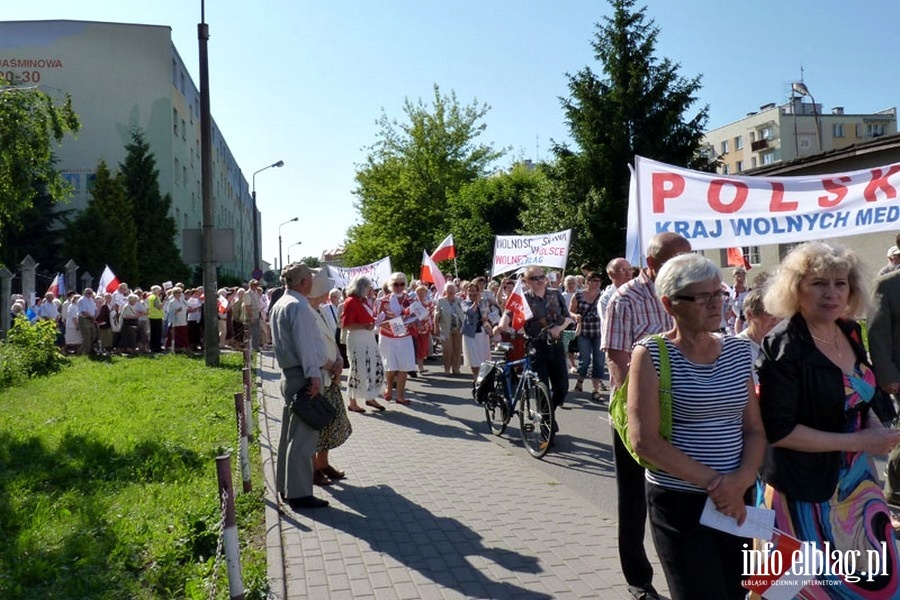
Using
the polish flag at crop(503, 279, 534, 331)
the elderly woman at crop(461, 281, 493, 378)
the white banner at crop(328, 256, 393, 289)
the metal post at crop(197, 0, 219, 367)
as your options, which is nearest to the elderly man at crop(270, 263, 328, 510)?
the polish flag at crop(503, 279, 534, 331)

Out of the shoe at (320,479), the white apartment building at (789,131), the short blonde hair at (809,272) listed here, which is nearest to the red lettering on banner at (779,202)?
the short blonde hair at (809,272)

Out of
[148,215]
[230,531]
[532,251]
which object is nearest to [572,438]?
[230,531]

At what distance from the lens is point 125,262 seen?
46.7 m

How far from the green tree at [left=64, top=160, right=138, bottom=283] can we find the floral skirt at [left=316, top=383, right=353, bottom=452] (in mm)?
41768

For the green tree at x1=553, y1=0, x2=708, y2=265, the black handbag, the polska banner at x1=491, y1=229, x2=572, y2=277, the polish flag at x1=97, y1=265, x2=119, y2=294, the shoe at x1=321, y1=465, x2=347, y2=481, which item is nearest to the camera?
the black handbag

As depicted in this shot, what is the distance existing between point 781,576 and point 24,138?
13.9m

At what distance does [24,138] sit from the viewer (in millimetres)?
13352

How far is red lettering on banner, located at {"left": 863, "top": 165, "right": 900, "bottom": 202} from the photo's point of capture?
20.8 feet

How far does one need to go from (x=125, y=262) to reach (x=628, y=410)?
48044mm

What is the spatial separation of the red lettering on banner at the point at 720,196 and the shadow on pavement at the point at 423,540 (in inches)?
138

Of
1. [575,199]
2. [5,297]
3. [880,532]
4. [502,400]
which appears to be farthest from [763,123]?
[880,532]

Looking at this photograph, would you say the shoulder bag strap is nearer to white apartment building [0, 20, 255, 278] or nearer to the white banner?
the white banner

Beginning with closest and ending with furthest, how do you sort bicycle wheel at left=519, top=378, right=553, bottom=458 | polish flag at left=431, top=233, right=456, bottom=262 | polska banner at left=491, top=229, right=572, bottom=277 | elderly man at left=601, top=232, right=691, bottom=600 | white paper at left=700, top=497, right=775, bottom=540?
white paper at left=700, top=497, right=775, bottom=540 → elderly man at left=601, top=232, right=691, bottom=600 → bicycle wheel at left=519, top=378, right=553, bottom=458 → polska banner at left=491, top=229, right=572, bottom=277 → polish flag at left=431, top=233, right=456, bottom=262

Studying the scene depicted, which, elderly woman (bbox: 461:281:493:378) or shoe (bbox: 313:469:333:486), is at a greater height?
elderly woman (bbox: 461:281:493:378)
